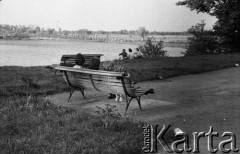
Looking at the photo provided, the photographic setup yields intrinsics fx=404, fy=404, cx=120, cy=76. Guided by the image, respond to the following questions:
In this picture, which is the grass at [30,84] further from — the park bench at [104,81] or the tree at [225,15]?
the tree at [225,15]

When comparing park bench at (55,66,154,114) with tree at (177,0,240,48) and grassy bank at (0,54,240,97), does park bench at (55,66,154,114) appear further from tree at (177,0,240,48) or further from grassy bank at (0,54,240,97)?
tree at (177,0,240,48)

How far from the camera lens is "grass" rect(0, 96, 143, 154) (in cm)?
527

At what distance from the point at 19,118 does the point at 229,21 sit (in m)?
24.8

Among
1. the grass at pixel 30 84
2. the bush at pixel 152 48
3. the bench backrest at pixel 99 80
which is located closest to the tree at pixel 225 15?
the bush at pixel 152 48

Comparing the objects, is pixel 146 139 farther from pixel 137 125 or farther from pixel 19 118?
pixel 19 118

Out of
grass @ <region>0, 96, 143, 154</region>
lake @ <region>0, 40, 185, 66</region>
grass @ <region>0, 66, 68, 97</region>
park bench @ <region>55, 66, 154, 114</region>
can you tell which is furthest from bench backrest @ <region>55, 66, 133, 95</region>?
lake @ <region>0, 40, 185, 66</region>

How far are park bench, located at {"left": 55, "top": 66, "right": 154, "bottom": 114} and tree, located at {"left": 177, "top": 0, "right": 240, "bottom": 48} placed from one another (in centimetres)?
2166

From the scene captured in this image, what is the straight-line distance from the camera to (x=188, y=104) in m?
8.61

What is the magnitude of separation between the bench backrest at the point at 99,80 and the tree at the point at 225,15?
71.0ft

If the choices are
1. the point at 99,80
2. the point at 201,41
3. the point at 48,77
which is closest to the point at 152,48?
the point at 201,41

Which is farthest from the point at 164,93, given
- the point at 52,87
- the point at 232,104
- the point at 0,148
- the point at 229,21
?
the point at 229,21

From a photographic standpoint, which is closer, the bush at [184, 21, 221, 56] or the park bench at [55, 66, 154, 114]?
the park bench at [55, 66, 154, 114]

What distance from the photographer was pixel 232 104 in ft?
28.1

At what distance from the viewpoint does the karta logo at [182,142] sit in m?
5.27
